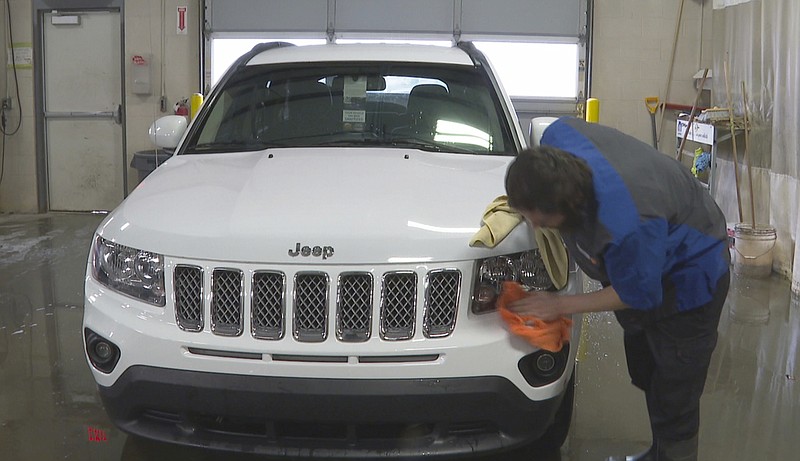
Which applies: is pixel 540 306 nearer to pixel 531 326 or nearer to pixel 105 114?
pixel 531 326

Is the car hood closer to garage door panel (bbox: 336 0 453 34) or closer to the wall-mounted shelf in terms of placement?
the wall-mounted shelf

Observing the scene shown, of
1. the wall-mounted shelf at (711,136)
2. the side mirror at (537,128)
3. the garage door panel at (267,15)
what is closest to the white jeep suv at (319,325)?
the side mirror at (537,128)

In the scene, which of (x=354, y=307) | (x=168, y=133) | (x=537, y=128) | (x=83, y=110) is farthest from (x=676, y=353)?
(x=83, y=110)

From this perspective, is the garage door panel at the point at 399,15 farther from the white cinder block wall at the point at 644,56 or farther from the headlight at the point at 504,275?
the headlight at the point at 504,275

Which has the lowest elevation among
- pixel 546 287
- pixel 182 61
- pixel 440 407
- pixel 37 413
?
pixel 37 413

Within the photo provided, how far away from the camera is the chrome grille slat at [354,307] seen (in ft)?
7.92

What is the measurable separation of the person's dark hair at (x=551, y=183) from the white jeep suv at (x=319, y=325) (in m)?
0.38

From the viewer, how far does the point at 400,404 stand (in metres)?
2.35

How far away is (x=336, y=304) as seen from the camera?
7.89 feet

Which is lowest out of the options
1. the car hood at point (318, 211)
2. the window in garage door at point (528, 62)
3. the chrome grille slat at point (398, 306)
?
the chrome grille slat at point (398, 306)

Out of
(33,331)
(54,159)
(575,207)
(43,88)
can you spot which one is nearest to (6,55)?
(43,88)

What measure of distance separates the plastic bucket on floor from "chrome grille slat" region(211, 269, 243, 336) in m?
5.10

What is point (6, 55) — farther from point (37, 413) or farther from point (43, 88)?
point (37, 413)

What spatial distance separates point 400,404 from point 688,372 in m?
0.89
